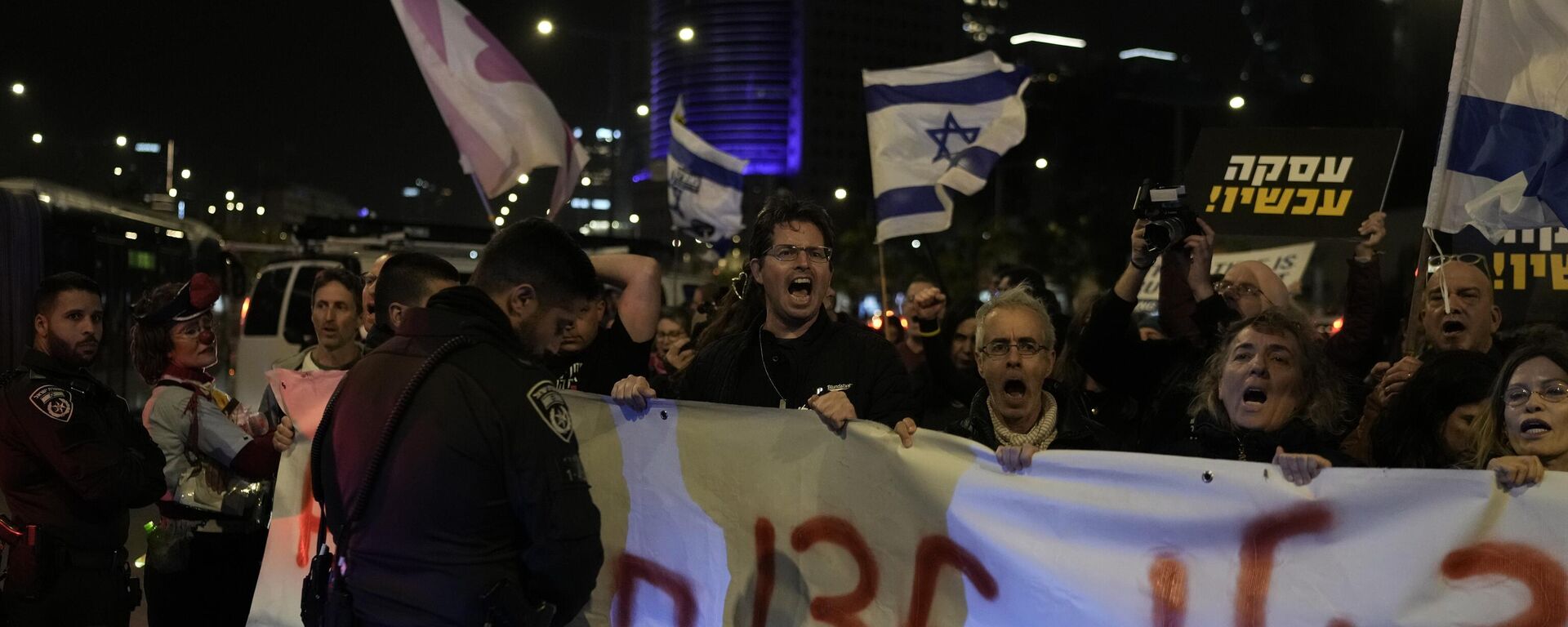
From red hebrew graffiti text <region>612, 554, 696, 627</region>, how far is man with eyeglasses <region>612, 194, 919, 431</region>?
0.54 meters

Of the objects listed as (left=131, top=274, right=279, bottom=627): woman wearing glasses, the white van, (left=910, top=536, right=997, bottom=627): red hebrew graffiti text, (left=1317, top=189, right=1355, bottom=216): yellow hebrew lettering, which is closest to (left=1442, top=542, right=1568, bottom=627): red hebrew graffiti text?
(left=910, top=536, right=997, bottom=627): red hebrew graffiti text

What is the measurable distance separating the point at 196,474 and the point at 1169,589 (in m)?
3.48

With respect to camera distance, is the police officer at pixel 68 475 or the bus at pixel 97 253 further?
the bus at pixel 97 253

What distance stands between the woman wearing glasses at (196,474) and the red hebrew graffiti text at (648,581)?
4.90 ft

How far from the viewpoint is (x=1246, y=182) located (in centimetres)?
790

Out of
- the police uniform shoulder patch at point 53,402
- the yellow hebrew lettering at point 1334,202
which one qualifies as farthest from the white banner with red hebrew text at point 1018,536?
the yellow hebrew lettering at point 1334,202

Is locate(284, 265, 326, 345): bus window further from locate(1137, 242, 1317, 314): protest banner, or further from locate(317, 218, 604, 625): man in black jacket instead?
locate(317, 218, 604, 625): man in black jacket

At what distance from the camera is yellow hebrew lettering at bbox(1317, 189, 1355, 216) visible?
7.45 meters

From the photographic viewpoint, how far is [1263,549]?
11.8ft

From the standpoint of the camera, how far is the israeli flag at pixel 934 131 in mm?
9133

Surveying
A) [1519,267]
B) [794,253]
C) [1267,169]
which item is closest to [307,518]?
[794,253]

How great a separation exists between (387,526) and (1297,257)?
41.9ft

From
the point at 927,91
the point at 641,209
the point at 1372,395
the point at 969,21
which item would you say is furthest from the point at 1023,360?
the point at 969,21

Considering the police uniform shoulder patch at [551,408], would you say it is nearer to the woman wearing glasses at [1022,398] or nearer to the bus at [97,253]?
the woman wearing glasses at [1022,398]
